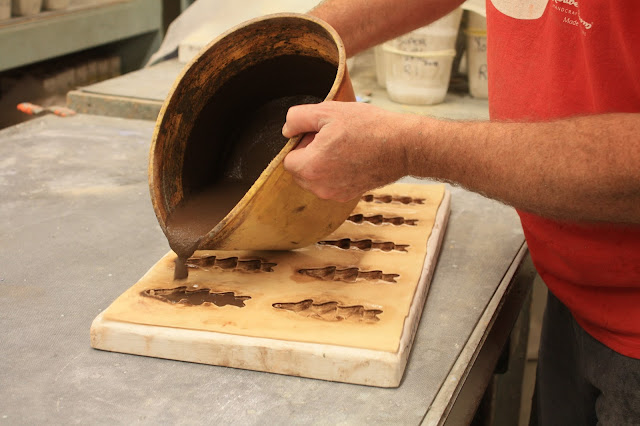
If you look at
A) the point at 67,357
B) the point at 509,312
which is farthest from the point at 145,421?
the point at 509,312

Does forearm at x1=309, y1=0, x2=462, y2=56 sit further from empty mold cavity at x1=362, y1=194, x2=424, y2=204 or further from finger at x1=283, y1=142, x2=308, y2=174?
finger at x1=283, y1=142, x2=308, y2=174

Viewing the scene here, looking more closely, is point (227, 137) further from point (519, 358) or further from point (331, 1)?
point (519, 358)

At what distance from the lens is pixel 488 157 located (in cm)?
102

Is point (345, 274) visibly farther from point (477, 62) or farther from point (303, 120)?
point (477, 62)

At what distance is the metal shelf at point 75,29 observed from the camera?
3.01 metres

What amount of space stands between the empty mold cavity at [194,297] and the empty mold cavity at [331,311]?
0.08 meters

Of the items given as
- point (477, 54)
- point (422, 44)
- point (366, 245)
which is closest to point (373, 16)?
point (366, 245)

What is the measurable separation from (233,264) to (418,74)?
157 cm

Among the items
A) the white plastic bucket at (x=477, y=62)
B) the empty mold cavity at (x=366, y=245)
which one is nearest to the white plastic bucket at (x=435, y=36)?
the white plastic bucket at (x=477, y=62)

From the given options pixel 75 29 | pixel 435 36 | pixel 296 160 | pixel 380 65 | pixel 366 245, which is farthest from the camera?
pixel 75 29

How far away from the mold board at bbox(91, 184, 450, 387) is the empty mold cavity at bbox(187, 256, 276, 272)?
0.01m

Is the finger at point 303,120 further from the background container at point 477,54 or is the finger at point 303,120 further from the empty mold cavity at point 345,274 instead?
the background container at point 477,54

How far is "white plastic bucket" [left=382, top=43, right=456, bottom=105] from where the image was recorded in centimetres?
266

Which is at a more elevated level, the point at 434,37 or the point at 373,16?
the point at 373,16
